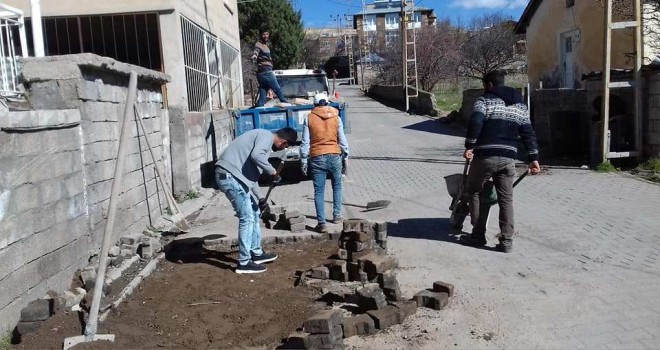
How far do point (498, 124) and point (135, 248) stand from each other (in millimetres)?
4210

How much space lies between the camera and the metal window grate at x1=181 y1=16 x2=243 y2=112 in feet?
41.7

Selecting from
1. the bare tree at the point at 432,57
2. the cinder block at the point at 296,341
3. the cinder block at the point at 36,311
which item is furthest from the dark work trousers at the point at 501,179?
the bare tree at the point at 432,57

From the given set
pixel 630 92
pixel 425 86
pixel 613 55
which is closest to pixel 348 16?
pixel 425 86

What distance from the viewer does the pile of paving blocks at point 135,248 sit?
6754 mm

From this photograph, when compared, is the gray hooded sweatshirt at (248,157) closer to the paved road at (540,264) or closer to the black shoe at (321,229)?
the black shoe at (321,229)

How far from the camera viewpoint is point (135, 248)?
6.98 meters

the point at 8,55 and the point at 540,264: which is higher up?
the point at 8,55

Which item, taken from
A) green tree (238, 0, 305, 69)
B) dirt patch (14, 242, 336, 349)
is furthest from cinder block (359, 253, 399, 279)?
green tree (238, 0, 305, 69)

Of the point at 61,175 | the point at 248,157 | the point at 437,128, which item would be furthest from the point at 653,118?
the point at 437,128

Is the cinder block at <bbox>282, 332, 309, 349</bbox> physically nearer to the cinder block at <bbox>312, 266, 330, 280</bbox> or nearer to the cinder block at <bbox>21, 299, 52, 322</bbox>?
the cinder block at <bbox>312, 266, 330, 280</bbox>

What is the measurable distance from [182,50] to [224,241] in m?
5.61

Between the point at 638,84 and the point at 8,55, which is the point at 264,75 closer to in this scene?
the point at 638,84

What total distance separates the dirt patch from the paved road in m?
0.87

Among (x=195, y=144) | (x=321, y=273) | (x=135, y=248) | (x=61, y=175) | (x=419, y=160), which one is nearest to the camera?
(x=61, y=175)
